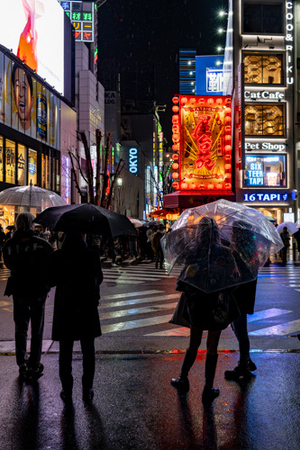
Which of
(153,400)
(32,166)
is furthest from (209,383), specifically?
(32,166)

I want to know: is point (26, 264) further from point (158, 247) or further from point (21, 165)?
point (21, 165)

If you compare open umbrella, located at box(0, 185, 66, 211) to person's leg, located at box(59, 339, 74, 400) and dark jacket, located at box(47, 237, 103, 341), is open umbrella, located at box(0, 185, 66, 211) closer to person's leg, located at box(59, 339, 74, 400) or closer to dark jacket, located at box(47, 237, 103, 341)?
dark jacket, located at box(47, 237, 103, 341)

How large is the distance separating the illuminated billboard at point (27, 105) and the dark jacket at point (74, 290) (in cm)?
2541

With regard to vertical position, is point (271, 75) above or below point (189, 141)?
above

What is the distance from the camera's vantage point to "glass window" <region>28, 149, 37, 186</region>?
33713mm

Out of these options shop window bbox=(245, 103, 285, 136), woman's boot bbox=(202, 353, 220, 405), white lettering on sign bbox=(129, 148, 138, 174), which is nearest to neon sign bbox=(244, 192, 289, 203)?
shop window bbox=(245, 103, 285, 136)

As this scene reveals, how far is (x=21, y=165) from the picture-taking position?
3203 centimetres

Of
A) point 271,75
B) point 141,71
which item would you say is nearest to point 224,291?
point 271,75

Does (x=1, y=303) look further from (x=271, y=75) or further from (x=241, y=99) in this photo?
(x=271, y=75)

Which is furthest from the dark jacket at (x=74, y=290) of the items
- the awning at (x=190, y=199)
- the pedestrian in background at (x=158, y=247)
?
the awning at (x=190, y=199)

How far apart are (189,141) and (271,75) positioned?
10.7 meters

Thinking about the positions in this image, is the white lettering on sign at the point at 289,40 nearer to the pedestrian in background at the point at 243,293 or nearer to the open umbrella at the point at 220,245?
the open umbrella at the point at 220,245

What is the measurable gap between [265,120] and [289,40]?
586 centimetres

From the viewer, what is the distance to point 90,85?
53.0 m
